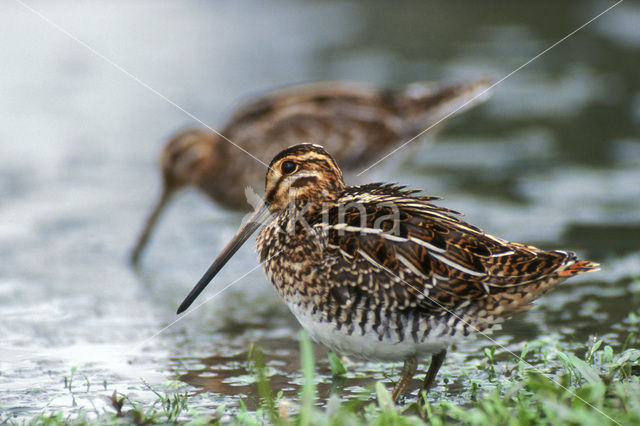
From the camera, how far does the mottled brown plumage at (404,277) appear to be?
3.99 m

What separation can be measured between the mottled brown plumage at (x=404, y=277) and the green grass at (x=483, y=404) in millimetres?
243

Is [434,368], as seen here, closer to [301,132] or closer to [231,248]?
[231,248]

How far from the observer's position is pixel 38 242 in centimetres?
746

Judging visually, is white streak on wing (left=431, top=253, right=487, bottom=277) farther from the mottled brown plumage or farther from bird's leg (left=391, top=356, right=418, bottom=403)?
bird's leg (left=391, top=356, right=418, bottom=403)

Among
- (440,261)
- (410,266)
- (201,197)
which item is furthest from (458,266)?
(201,197)

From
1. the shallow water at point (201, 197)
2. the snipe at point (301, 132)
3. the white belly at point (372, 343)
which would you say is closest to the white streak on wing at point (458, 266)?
the white belly at point (372, 343)

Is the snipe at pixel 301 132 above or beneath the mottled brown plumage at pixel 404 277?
above

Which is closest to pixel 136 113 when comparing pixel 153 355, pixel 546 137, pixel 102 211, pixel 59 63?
pixel 59 63

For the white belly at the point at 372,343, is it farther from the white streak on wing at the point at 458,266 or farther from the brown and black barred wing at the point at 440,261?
the white streak on wing at the point at 458,266

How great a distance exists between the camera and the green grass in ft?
11.3

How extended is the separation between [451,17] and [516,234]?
27.4 feet

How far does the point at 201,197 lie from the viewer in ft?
28.1

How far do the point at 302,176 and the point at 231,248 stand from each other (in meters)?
0.54

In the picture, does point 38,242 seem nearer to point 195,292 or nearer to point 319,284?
point 195,292
